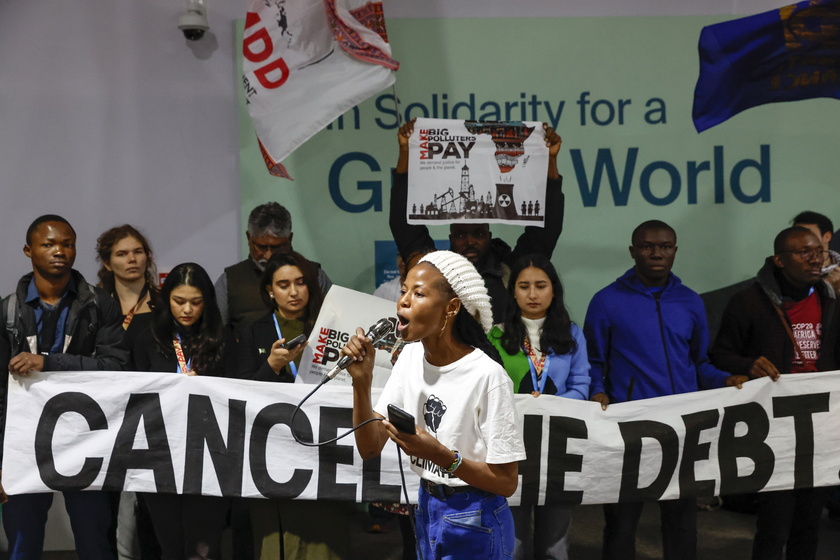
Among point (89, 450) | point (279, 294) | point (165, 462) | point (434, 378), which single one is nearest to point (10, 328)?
point (89, 450)

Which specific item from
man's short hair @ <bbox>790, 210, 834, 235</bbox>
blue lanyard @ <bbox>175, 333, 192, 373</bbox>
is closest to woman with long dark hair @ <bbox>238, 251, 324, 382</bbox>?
blue lanyard @ <bbox>175, 333, 192, 373</bbox>

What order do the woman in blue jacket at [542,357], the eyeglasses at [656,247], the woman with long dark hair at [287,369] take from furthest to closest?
the eyeglasses at [656,247] < the woman in blue jacket at [542,357] < the woman with long dark hair at [287,369]

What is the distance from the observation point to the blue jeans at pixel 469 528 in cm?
307

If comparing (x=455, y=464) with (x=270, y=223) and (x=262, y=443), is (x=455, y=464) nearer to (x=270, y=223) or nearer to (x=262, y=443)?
(x=262, y=443)

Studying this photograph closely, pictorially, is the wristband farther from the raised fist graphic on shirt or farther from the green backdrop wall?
the green backdrop wall

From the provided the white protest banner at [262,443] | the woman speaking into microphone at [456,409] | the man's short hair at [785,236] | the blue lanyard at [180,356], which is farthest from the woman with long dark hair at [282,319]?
the man's short hair at [785,236]

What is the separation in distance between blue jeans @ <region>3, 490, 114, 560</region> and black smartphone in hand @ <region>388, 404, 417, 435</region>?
97.5 inches

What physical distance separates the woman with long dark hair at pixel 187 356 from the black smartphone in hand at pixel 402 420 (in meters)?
2.04

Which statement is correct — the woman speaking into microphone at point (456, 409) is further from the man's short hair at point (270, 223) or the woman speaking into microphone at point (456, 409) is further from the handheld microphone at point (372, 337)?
the man's short hair at point (270, 223)

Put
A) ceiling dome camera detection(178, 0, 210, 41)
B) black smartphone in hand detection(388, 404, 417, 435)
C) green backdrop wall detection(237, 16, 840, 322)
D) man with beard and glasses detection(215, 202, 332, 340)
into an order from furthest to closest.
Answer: green backdrop wall detection(237, 16, 840, 322) → ceiling dome camera detection(178, 0, 210, 41) → man with beard and glasses detection(215, 202, 332, 340) → black smartphone in hand detection(388, 404, 417, 435)

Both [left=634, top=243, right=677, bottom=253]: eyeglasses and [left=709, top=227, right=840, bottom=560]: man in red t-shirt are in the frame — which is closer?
[left=709, top=227, right=840, bottom=560]: man in red t-shirt

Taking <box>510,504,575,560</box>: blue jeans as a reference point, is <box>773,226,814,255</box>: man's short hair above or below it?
above

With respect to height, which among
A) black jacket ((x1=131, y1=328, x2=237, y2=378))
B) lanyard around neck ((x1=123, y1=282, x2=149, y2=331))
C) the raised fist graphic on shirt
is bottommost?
the raised fist graphic on shirt

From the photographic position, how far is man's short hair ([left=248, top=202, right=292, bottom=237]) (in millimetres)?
5496
